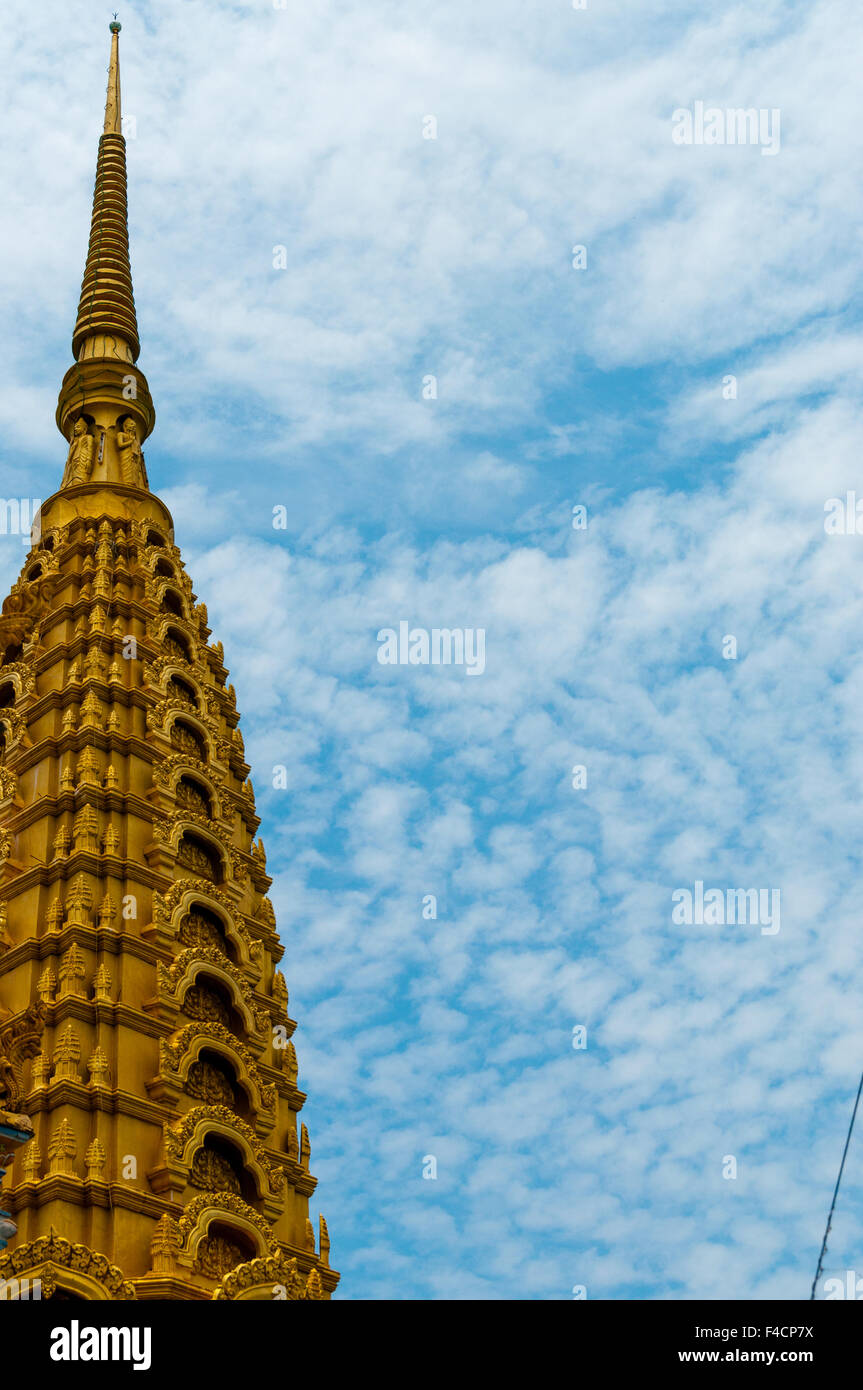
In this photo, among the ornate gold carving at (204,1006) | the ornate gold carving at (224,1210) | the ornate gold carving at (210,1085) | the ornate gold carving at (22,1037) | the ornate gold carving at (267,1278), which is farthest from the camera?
the ornate gold carving at (204,1006)

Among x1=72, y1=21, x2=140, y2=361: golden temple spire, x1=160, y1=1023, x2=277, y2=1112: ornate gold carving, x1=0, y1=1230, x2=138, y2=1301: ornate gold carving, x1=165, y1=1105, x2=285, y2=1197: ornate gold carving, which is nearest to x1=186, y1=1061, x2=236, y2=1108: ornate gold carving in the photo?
x1=160, y1=1023, x2=277, y2=1112: ornate gold carving

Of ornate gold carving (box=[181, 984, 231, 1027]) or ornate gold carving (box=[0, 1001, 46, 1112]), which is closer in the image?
ornate gold carving (box=[0, 1001, 46, 1112])

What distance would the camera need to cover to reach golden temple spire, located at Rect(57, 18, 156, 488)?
51.2 meters

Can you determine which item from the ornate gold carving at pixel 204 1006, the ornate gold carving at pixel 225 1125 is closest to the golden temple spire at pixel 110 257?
the ornate gold carving at pixel 204 1006

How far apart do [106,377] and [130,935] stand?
2206 cm

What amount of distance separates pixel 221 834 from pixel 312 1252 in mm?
11115

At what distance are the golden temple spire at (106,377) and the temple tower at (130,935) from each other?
0.38 feet

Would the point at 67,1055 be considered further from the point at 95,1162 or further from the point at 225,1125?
the point at 225,1125

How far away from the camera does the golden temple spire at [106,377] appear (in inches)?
2016

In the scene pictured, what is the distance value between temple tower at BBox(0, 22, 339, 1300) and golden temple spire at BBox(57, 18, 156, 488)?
0.12m

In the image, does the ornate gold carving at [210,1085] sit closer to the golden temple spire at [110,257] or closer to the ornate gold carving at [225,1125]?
the ornate gold carving at [225,1125]

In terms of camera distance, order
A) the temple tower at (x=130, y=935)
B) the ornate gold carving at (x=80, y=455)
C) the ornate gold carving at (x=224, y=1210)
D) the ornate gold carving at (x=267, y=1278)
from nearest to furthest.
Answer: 1. the ornate gold carving at (x=267, y=1278)
2. the temple tower at (x=130, y=935)
3. the ornate gold carving at (x=224, y=1210)
4. the ornate gold carving at (x=80, y=455)

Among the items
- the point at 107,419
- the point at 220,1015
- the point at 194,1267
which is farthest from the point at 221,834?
the point at 107,419

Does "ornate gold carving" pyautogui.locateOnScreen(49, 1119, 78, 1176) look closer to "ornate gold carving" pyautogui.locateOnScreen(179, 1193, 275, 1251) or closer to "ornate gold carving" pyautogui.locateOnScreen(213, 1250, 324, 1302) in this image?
"ornate gold carving" pyautogui.locateOnScreen(179, 1193, 275, 1251)
